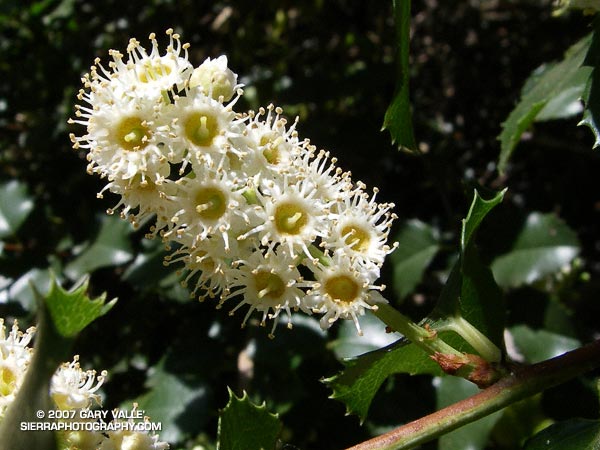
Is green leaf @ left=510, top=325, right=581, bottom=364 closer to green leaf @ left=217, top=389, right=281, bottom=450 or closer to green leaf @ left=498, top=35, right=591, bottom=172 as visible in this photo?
green leaf @ left=498, top=35, right=591, bottom=172

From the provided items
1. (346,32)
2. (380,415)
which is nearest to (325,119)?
(346,32)

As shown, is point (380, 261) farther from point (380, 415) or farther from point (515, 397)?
point (380, 415)

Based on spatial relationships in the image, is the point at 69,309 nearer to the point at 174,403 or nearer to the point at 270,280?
the point at 270,280

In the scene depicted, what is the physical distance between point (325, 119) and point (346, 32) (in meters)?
0.65

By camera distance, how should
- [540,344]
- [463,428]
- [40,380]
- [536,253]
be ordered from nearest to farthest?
[40,380]
[463,428]
[540,344]
[536,253]

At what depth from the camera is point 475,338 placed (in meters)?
1.10

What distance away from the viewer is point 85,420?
3.72ft

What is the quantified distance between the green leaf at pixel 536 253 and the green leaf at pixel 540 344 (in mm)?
118

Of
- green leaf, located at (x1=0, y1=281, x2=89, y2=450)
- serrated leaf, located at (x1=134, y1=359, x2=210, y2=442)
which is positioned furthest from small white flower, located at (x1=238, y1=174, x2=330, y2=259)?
serrated leaf, located at (x1=134, y1=359, x2=210, y2=442)

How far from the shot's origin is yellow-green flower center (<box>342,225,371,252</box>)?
3.74 feet

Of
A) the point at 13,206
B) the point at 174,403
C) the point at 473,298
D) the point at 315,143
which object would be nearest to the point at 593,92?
the point at 473,298

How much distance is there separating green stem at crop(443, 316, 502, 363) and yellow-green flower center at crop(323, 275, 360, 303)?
0.52 ft

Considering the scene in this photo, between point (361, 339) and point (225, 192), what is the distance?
68 cm

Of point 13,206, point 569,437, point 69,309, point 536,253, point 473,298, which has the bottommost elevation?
point 569,437
